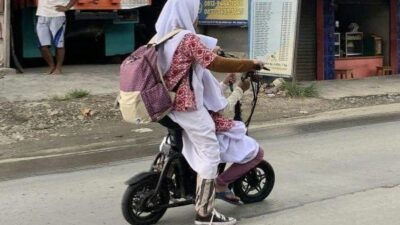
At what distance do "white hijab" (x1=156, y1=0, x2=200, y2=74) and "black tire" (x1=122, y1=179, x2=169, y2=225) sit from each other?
88cm

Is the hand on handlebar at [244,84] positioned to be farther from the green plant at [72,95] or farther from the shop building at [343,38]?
the shop building at [343,38]

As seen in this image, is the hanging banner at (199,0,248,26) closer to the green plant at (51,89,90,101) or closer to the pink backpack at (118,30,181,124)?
the green plant at (51,89,90,101)

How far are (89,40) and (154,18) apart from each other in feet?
5.53

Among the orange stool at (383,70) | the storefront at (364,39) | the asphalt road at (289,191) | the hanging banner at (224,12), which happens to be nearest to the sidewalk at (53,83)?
the hanging banner at (224,12)

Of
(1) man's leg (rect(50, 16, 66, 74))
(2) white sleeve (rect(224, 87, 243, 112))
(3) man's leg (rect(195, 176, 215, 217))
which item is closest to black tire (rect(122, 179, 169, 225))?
(3) man's leg (rect(195, 176, 215, 217))

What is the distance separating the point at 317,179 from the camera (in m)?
6.48

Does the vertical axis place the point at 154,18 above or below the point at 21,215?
above

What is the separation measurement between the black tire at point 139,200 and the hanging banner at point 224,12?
9.00 metres

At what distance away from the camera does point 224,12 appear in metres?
13.9

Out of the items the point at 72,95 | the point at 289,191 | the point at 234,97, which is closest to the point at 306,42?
the point at 72,95

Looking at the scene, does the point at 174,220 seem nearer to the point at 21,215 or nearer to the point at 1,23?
the point at 21,215

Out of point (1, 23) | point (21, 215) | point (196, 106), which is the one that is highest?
point (1, 23)

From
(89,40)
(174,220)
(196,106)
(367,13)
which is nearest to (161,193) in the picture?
(174,220)

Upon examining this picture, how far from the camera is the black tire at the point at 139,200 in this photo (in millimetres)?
4820
